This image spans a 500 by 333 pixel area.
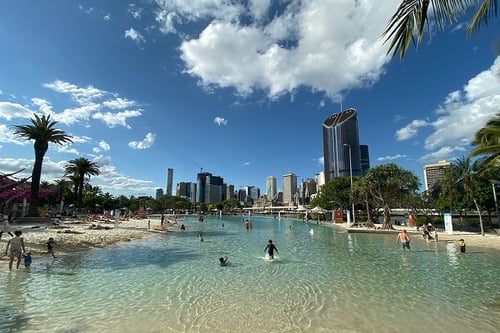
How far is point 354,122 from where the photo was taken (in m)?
163

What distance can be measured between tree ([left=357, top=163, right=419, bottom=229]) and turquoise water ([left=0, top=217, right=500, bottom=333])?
24.6 m

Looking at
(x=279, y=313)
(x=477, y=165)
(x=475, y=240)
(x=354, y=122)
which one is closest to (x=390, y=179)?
(x=477, y=165)

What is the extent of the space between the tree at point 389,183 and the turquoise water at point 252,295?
2460 centimetres

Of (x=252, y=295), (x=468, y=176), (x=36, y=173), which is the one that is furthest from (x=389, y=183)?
(x=36, y=173)

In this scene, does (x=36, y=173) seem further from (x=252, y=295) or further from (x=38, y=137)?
(x=252, y=295)

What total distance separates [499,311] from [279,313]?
7406 millimetres

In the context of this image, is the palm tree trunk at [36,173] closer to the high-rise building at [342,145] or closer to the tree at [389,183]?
the tree at [389,183]

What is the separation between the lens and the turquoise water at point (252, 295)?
804 cm

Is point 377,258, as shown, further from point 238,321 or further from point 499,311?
point 238,321

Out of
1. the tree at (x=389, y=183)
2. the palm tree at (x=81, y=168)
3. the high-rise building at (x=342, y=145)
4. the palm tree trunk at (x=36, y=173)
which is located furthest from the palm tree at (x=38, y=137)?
the high-rise building at (x=342, y=145)

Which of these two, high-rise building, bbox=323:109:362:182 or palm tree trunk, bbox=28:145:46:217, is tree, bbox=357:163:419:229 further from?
high-rise building, bbox=323:109:362:182

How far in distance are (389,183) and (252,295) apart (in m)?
38.5

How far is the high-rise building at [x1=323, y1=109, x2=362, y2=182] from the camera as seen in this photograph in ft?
509

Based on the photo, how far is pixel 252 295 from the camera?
1098cm
